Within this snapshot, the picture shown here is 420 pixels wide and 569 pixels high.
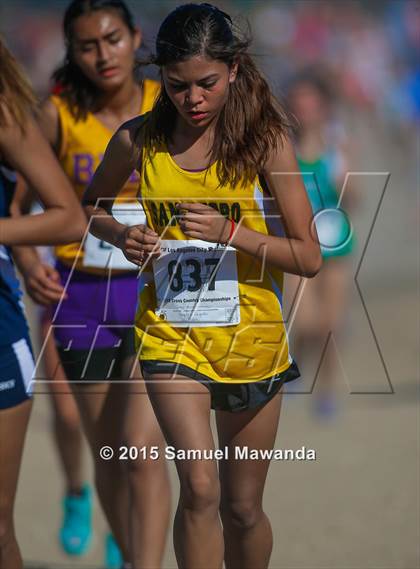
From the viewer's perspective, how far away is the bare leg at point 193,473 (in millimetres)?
2992

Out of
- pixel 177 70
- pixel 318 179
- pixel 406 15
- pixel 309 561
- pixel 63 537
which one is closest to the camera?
pixel 177 70

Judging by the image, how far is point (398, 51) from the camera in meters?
15.0

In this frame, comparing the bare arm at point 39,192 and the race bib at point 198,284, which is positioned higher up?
the bare arm at point 39,192

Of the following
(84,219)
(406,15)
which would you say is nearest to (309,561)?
(84,219)

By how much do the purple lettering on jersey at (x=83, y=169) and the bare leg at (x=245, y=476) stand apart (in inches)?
51.3

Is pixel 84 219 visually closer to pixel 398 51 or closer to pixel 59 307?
pixel 59 307

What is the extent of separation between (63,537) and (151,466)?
1.16m

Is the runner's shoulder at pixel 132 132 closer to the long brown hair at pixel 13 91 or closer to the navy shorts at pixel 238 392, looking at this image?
the long brown hair at pixel 13 91

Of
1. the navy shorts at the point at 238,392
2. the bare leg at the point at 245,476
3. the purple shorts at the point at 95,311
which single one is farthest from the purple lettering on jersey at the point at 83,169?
the bare leg at the point at 245,476

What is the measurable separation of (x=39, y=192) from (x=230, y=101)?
0.58 meters

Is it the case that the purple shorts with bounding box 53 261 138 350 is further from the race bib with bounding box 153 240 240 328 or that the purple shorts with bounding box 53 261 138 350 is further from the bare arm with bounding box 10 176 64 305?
the race bib with bounding box 153 240 240 328

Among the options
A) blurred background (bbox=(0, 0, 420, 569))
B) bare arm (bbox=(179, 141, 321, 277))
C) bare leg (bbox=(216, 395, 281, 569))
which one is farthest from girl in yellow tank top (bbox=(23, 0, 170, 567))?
bare arm (bbox=(179, 141, 321, 277))

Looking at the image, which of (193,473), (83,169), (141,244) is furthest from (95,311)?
(193,473)

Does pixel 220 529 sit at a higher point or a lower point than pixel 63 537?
lower
